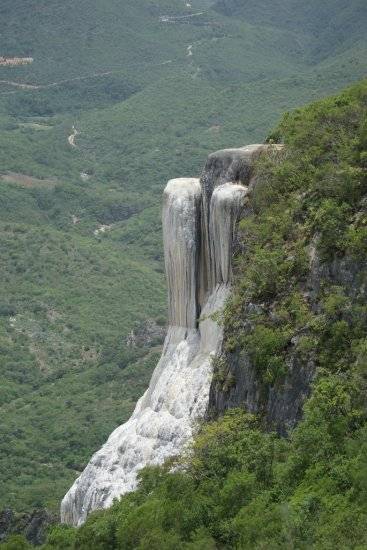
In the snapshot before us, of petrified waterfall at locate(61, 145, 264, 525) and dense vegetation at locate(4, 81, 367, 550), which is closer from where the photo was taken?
dense vegetation at locate(4, 81, 367, 550)

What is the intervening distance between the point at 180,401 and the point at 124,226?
99671 mm

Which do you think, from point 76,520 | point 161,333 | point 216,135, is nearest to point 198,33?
point 216,135

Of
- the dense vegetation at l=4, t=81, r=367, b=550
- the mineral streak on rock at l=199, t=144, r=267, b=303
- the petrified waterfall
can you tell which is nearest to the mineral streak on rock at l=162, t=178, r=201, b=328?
the petrified waterfall

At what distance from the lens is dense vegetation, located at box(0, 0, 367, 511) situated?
76062 millimetres

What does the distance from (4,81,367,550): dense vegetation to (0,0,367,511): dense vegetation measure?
921 inches

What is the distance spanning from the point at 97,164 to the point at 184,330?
405 ft

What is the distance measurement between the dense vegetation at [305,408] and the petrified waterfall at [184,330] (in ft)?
2.25

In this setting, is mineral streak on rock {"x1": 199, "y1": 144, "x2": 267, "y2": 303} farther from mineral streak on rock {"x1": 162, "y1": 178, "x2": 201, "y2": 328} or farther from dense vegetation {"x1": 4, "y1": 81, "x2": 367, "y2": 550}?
dense vegetation {"x1": 4, "y1": 81, "x2": 367, "y2": 550}

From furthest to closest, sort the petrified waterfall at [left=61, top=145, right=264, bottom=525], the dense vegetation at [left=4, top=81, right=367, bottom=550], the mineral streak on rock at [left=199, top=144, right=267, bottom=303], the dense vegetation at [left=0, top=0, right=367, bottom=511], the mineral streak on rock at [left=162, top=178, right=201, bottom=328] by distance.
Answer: the dense vegetation at [left=0, top=0, right=367, bottom=511]
the mineral streak on rock at [left=162, top=178, right=201, bottom=328]
the mineral streak on rock at [left=199, top=144, right=267, bottom=303]
the petrified waterfall at [left=61, top=145, right=264, bottom=525]
the dense vegetation at [left=4, top=81, right=367, bottom=550]

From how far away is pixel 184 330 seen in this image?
2495 cm

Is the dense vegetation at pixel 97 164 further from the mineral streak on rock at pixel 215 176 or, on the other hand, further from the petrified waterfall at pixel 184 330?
the mineral streak on rock at pixel 215 176

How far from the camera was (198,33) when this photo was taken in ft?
603

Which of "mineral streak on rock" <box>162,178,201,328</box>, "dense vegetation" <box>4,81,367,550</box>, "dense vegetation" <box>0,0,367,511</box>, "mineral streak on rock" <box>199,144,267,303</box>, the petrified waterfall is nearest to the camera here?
"dense vegetation" <box>4,81,367,550</box>

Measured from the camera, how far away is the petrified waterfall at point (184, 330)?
23.7 metres
